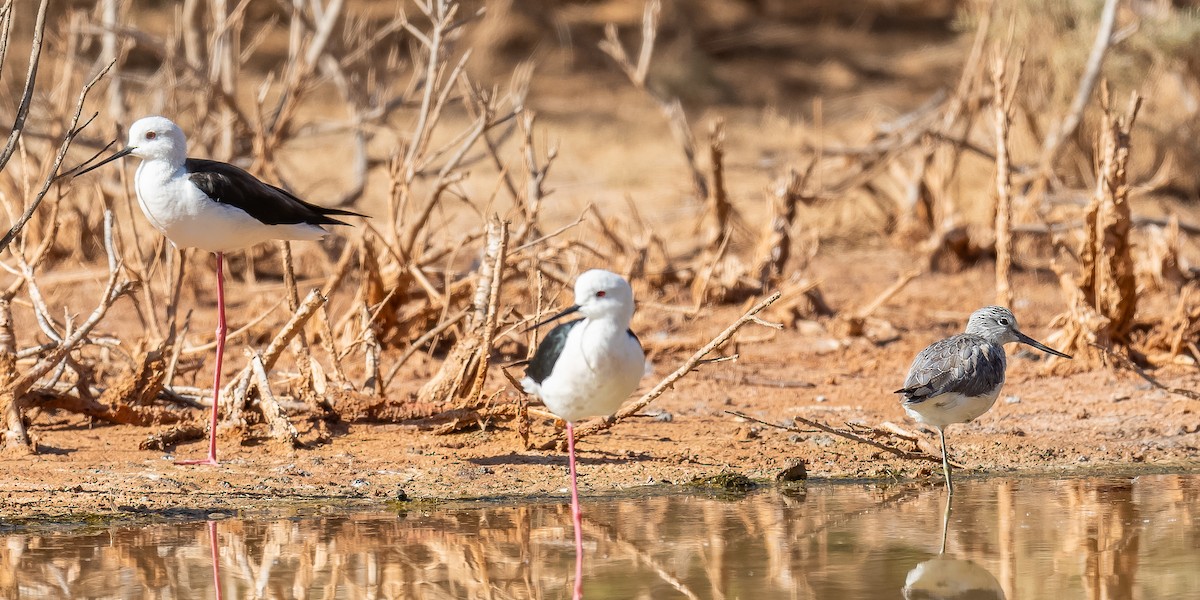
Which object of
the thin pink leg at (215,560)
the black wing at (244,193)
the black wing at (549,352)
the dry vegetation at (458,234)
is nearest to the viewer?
the thin pink leg at (215,560)

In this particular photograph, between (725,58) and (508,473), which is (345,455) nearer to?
(508,473)

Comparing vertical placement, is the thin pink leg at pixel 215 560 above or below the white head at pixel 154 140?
below

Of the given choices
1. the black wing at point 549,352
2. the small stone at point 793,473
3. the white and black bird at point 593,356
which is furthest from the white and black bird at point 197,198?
the small stone at point 793,473

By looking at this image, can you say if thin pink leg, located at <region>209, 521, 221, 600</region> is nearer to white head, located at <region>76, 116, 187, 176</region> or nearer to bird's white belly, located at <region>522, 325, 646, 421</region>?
bird's white belly, located at <region>522, 325, 646, 421</region>

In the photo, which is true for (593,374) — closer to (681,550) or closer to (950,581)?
(681,550)

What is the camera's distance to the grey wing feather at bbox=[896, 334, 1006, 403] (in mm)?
5219

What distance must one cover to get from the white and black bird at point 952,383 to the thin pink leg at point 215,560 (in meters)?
2.37

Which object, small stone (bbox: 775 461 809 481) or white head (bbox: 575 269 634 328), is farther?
small stone (bbox: 775 461 809 481)

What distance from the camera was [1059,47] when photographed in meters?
10.8

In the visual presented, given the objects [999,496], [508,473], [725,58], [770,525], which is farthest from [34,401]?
[725,58]

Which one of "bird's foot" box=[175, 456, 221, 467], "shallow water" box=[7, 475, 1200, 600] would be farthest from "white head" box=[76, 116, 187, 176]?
"shallow water" box=[7, 475, 1200, 600]

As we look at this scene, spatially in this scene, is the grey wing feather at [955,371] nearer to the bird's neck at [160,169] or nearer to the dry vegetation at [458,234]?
the dry vegetation at [458,234]

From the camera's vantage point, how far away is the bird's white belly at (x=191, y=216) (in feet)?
18.2

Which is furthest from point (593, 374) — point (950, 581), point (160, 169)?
point (160, 169)
